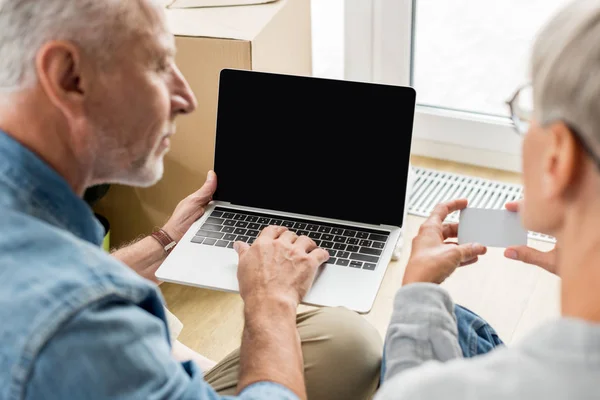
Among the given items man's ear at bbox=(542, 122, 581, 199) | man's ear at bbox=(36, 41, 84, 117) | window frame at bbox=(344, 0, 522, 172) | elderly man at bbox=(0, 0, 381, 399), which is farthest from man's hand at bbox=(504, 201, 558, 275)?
window frame at bbox=(344, 0, 522, 172)

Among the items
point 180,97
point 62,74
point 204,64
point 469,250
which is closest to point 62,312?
point 62,74

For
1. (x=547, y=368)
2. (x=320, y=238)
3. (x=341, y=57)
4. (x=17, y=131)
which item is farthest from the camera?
(x=341, y=57)

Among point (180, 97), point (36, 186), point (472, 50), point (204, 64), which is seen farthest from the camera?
point (472, 50)

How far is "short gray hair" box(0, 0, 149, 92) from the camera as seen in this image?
2.94ft

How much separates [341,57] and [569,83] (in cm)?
172

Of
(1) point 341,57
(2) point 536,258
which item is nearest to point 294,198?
(2) point 536,258

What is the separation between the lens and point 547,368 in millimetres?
657

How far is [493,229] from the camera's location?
1.26 meters

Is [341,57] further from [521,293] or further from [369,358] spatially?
[369,358]

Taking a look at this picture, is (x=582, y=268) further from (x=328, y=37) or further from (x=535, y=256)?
(x=328, y=37)

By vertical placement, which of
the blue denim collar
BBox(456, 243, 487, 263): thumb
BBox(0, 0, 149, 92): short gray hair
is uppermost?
BBox(0, 0, 149, 92): short gray hair

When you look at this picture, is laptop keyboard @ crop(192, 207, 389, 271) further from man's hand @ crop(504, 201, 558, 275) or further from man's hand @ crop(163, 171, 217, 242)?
man's hand @ crop(504, 201, 558, 275)

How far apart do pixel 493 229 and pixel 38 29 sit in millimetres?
759

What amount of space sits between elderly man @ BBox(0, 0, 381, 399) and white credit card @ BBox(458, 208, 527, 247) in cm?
30
